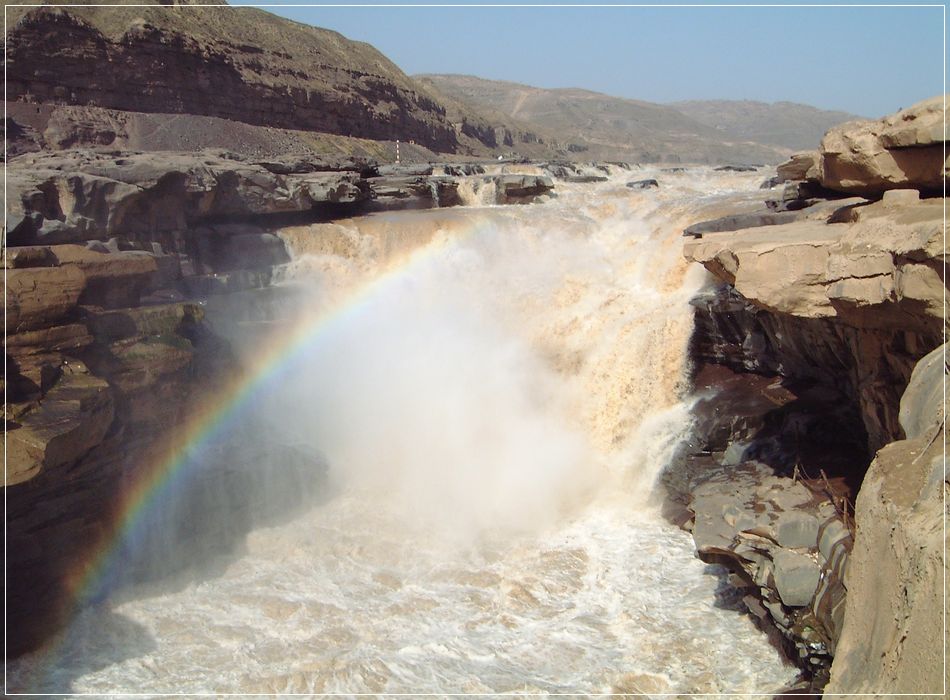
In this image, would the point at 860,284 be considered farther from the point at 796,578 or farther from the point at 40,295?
→ the point at 40,295

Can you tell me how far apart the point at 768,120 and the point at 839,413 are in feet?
393

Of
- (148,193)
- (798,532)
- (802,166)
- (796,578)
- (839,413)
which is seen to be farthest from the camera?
(148,193)

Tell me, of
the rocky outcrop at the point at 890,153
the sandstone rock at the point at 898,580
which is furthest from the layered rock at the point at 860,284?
the sandstone rock at the point at 898,580

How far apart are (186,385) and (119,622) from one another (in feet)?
11.2

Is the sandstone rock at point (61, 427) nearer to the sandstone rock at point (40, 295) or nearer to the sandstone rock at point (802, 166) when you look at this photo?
the sandstone rock at point (40, 295)

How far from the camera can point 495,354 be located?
1434 centimetres

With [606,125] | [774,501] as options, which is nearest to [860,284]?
[774,501]

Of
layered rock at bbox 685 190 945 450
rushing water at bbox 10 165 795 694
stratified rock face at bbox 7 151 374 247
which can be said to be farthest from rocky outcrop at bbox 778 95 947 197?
stratified rock face at bbox 7 151 374 247

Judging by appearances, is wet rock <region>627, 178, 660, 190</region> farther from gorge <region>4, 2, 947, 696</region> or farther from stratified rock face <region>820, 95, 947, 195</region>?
stratified rock face <region>820, 95, 947, 195</region>

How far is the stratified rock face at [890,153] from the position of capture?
6.57m

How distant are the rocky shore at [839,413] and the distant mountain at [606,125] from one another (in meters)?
47.3

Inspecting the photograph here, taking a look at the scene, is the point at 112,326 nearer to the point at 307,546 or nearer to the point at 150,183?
the point at 307,546

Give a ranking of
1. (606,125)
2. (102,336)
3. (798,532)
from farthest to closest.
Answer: (606,125)
(102,336)
(798,532)

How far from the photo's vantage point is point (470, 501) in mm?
11797
